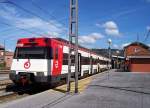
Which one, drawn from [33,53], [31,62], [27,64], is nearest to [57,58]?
[33,53]

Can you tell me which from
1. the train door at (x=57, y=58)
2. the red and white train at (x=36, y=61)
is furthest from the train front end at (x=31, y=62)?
the train door at (x=57, y=58)

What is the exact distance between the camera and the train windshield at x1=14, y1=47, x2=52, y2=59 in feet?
60.8

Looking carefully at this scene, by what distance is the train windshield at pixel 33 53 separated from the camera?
1853 centimetres

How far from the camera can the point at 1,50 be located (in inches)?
3713

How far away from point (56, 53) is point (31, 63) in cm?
167

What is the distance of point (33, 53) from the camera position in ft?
62.2

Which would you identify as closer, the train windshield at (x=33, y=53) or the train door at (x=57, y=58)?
the train windshield at (x=33, y=53)

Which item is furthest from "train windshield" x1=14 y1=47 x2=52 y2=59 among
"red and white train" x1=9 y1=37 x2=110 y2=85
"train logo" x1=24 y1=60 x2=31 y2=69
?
"train logo" x1=24 y1=60 x2=31 y2=69

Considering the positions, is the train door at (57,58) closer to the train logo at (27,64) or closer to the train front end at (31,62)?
the train front end at (31,62)

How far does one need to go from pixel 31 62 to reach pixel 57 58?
1.74 m

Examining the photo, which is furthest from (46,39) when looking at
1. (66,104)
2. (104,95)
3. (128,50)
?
(128,50)

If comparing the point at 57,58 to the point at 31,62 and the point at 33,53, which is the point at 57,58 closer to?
the point at 33,53

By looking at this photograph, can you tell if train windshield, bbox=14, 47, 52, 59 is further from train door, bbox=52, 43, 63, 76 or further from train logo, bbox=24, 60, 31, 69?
train door, bbox=52, 43, 63, 76

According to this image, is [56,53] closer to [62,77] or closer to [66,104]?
[62,77]
